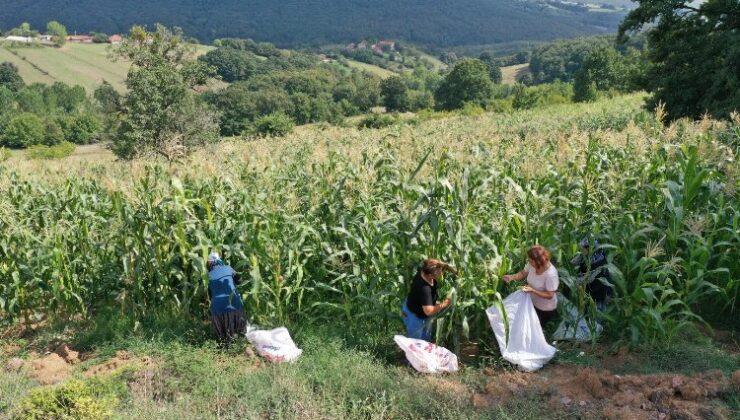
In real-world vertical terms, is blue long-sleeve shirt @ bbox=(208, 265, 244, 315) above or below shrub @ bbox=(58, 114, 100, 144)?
above

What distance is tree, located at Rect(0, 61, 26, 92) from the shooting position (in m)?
92.6

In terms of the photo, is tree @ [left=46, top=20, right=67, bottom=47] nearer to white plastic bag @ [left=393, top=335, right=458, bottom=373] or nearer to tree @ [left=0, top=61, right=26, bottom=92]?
tree @ [left=0, top=61, right=26, bottom=92]

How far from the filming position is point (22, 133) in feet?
207

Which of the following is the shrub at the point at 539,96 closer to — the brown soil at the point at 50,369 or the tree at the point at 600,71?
the tree at the point at 600,71

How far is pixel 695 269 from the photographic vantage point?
5.42m

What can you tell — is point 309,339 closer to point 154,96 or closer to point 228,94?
point 154,96

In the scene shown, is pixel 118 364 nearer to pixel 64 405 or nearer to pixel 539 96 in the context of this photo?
pixel 64 405

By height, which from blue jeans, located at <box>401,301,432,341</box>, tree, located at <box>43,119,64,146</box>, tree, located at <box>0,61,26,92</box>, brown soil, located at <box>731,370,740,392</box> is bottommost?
tree, located at <box>43,119,64,146</box>

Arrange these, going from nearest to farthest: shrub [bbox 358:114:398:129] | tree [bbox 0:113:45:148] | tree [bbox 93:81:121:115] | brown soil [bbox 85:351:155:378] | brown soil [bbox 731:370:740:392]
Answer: brown soil [bbox 731:370:740:392], brown soil [bbox 85:351:155:378], tree [bbox 93:81:121:115], shrub [bbox 358:114:398:129], tree [bbox 0:113:45:148]

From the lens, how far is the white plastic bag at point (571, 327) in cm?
519

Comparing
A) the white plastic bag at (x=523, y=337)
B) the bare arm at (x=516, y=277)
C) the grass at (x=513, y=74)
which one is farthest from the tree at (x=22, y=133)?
the grass at (x=513, y=74)

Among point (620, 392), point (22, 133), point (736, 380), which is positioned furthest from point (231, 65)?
point (736, 380)

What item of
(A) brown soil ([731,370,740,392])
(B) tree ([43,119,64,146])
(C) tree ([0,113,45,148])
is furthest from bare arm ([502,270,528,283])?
(B) tree ([43,119,64,146])

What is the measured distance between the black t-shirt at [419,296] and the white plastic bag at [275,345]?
3.76ft
